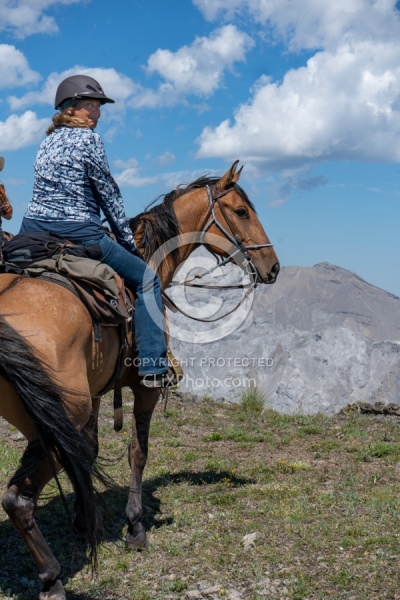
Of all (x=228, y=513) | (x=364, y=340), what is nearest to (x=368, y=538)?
(x=228, y=513)

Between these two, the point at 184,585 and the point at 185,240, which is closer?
the point at 184,585

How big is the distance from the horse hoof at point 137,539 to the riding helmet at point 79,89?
151 inches

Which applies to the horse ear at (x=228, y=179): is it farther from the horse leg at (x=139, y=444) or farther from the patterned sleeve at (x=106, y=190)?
the horse leg at (x=139, y=444)

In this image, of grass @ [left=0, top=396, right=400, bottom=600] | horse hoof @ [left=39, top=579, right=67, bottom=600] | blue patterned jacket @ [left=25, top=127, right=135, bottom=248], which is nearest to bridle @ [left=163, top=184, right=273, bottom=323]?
blue patterned jacket @ [left=25, top=127, right=135, bottom=248]

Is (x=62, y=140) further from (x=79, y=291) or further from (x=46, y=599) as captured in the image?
(x=46, y=599)

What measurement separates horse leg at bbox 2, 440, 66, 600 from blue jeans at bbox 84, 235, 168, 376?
5.59 ft

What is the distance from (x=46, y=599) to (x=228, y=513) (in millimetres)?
2641

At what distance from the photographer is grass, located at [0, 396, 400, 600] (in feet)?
18.6

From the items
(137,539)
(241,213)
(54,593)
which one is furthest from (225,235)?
(54,593)

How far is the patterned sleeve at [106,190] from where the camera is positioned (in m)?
5.91

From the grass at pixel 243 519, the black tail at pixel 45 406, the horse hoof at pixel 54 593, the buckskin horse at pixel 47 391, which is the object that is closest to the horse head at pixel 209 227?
the buckskin horse at pixel 47 391

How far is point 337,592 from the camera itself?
17.7ft

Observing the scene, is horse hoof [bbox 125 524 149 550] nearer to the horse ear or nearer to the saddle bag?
the saddle bag

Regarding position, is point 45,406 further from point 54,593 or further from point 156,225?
point 156,225
